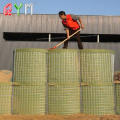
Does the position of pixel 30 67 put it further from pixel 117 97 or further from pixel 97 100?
pixel 117 97

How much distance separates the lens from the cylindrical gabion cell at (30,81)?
19.2 feet

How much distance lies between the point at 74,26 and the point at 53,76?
8.30 feet

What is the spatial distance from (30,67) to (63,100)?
138 cm

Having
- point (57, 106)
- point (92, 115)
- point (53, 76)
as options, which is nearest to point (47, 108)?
point (57, 106)

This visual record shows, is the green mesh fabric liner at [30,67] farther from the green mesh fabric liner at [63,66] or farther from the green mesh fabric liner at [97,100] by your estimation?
the green mesh fabric liner at [97,100]

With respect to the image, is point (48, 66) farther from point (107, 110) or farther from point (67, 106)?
point (107, 110)

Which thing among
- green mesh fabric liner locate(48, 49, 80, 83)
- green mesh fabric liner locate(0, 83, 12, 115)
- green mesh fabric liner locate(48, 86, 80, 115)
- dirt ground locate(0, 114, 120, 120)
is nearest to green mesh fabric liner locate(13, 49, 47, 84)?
green mesh fabric liner locate(48, 49, 80, 83)

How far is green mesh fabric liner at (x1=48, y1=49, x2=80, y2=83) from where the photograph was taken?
598cm

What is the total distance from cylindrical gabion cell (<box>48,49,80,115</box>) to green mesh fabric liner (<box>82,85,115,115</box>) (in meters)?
0.23

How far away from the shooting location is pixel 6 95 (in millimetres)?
5934

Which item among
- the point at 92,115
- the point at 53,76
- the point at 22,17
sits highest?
the point at 22,17

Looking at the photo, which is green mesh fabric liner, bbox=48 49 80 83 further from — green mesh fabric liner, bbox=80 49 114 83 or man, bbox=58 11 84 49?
man, bbox=58 11 84 49

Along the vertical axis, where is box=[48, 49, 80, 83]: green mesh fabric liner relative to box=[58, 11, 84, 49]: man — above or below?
below

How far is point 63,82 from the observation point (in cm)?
595
